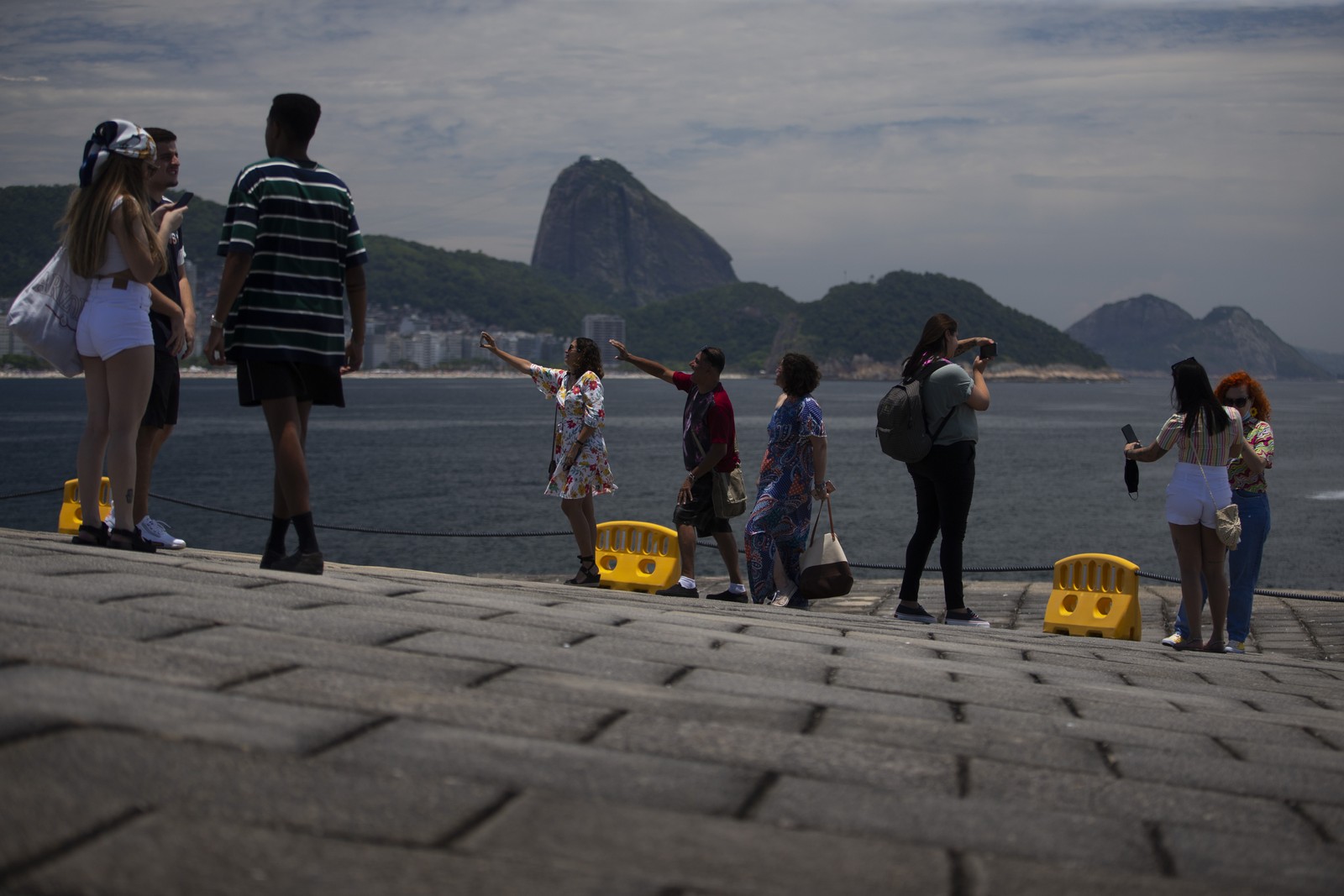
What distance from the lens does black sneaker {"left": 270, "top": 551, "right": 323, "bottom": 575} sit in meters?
4.89

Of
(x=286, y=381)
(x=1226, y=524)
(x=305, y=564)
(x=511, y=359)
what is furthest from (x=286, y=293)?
(x=1226, y=524)

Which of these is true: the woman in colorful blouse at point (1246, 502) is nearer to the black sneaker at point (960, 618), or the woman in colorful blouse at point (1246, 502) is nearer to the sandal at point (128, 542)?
the black sneaker at point (960, 618)

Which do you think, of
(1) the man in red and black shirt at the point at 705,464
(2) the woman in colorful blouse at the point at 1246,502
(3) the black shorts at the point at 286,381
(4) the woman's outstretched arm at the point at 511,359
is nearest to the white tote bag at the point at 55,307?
(3) the black shorts at the point at 286,381

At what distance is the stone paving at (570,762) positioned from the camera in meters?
1.85

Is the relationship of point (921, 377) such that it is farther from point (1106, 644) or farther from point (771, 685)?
point (771, 685)

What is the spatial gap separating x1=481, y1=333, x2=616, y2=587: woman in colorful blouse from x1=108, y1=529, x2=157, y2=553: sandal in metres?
2.64

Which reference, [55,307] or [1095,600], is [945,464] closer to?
[1095,600]

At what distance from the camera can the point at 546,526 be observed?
36.3 meters

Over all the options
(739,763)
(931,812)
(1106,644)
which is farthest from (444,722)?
(1106,644)

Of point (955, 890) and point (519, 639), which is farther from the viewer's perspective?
point (519, 639)

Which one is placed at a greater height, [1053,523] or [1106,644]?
[1106,644]

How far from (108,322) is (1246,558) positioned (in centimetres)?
620

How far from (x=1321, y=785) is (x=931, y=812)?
1.18 metres

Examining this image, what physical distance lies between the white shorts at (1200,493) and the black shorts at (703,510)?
2.68 metres
